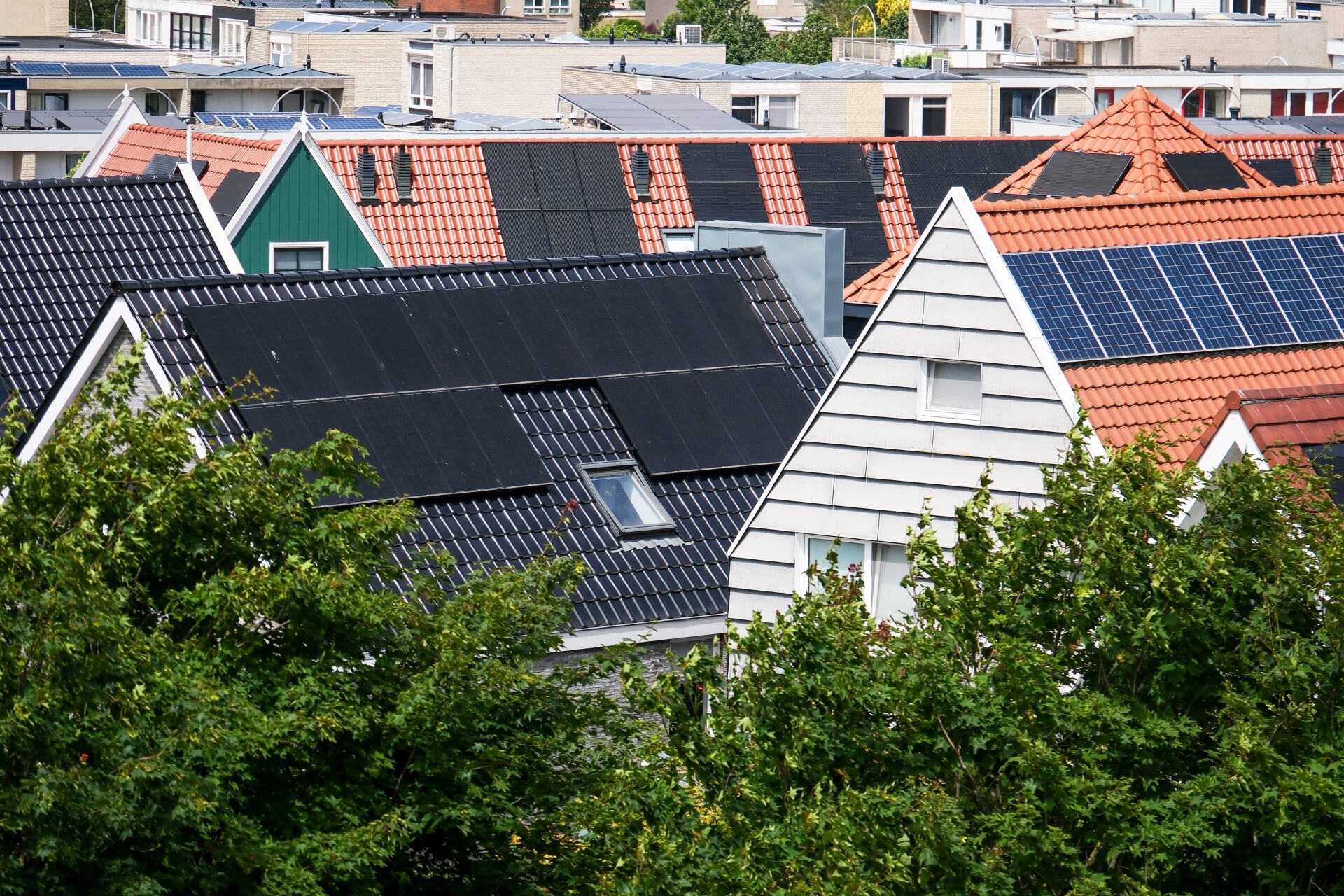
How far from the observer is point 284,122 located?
58.7 meters

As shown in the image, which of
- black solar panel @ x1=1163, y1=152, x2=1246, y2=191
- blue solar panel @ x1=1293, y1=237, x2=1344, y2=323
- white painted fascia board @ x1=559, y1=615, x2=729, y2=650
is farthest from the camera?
black solar panel @ x1=1163, y1=152, x2=1246, y2=191

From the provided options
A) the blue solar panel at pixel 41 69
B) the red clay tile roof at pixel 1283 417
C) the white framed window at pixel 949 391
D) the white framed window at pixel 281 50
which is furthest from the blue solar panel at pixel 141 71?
the red clay tile roof at pixel 1283 417

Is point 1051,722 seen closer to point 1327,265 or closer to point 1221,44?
point 1327,265

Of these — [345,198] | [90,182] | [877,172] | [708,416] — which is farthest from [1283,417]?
[877,172]

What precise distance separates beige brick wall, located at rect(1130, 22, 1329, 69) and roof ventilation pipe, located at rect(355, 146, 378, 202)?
2821 inches

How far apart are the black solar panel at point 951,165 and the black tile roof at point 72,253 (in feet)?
65.7

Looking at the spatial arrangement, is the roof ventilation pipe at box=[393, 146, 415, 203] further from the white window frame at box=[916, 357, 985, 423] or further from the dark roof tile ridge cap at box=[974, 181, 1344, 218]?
the white window frame at box=[916, 357, 985, 423]

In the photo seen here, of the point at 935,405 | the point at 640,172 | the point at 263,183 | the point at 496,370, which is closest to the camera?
the point at 935,405

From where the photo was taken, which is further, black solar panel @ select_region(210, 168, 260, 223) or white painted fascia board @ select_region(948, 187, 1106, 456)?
black solar panel @ select_region(210, 168, 260, 223)

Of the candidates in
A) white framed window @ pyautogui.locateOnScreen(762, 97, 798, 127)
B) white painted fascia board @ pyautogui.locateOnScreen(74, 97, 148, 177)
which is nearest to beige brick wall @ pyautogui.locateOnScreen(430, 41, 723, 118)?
white framed window @ pyautogui.locateOnScreen(762, 97, 798, 127)

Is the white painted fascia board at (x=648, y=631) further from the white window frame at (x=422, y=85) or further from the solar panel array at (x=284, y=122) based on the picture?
the white window frame at (x=422, y=85)

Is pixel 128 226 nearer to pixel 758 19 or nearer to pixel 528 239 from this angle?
pixel 528 239

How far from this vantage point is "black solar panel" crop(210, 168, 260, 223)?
39.1m

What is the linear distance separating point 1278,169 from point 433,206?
17033 mm
